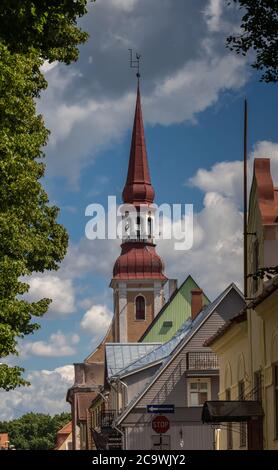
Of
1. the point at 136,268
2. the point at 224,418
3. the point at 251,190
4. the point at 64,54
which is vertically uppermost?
the point at 136,268

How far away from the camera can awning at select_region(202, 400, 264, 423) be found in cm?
2453

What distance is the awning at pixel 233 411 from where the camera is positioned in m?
24.5

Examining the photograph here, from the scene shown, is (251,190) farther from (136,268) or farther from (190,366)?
(136,268)

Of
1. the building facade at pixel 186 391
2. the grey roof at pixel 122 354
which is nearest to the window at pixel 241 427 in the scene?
the building facade at pixel 186 391

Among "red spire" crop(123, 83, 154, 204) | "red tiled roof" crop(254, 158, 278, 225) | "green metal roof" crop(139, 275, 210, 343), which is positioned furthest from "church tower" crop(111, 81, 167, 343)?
"red tiled roof" crop(254, 158, 278, 225)

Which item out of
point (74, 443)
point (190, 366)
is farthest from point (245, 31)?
point (74, 443)

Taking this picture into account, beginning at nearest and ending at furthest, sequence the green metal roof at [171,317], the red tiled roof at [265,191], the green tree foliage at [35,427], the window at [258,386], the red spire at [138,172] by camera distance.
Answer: the window at [258,386] → the red tiled roof at [265,191] → the green metal roof at [171,317] → the red spire at [138,172] → the green tree foliage at [35,427]

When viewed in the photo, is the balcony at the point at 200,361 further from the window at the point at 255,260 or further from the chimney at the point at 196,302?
the window at the point at 255,260

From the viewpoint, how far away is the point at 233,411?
24734 mm

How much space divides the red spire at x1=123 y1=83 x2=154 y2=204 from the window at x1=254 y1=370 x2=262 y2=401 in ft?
274

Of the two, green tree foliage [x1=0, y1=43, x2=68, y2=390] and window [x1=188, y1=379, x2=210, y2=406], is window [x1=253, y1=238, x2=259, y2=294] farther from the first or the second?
window [x1=188, y1=379, x2=210, y2=406]

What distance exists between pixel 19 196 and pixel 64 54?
13.9 ft

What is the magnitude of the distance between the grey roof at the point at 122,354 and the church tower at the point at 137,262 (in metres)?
39.8
